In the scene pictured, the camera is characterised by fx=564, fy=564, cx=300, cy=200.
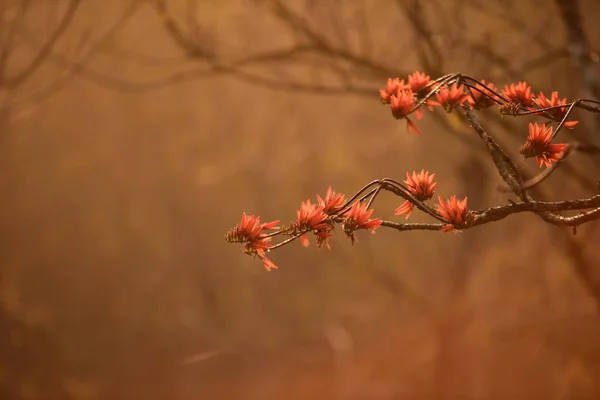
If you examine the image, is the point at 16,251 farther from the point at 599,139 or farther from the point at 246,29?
the point at 599,139

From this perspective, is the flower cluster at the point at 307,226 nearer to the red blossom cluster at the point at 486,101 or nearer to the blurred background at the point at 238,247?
the red blossom cluster at the point at 486,101

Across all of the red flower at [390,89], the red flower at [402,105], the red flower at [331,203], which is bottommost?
the red flower at [331,203]

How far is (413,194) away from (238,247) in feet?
5.10

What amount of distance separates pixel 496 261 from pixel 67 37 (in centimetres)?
185

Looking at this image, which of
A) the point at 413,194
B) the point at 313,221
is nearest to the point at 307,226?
the point at 313,221

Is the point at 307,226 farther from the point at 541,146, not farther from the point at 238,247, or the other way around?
the point at 238,247

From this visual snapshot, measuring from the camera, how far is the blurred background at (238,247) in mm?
2043

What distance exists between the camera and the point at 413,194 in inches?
26.1

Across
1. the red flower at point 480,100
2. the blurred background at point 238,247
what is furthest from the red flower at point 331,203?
the blurred background at point 238,247

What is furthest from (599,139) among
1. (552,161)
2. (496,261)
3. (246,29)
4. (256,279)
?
(246,29)

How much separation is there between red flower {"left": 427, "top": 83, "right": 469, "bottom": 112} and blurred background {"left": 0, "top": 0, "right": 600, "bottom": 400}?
1.33m

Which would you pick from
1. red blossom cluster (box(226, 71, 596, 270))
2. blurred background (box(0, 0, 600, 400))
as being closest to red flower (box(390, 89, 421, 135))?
red blossom cluster (box(226, 71, 596, 270))

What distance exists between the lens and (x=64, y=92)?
220cm

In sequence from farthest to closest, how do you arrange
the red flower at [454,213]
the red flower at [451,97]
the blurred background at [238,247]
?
1. the blurred background at [238,247]
2. the red flower at [451,97]
3. the red flower at [454,213]
